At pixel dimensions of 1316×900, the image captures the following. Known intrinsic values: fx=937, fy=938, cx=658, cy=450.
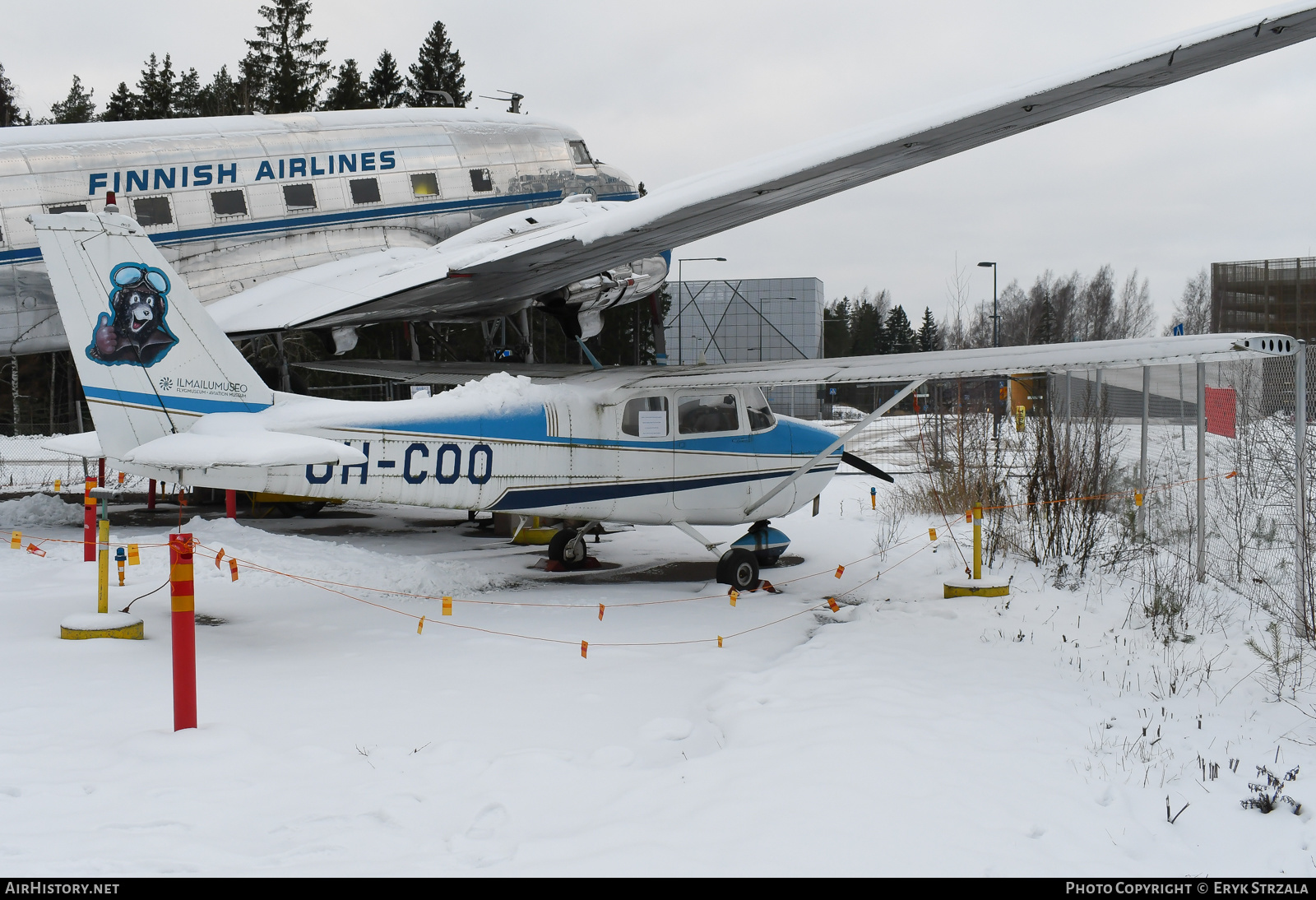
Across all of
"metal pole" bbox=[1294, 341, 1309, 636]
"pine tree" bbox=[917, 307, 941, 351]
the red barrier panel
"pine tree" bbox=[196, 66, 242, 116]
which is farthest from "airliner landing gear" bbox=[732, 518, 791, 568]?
"pine tree" bbox=[917, 307, 941, 351]

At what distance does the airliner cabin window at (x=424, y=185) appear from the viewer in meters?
16.3

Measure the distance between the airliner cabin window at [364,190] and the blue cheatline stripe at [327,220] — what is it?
0.16m

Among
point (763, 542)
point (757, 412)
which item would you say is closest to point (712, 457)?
point (757, 412)

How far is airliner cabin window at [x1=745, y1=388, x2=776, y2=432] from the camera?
1191 centimetres

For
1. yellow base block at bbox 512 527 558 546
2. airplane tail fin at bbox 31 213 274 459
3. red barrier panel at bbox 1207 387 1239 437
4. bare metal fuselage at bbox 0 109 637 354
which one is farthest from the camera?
yellow base block at bbox 512 527 558 546

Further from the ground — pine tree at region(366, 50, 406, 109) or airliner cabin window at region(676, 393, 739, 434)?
pine tree at region(366, 50, 406, 109)

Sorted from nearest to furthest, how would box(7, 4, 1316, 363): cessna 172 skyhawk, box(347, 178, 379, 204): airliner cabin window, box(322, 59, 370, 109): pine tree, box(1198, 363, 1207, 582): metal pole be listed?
box(1198, 363, 1207, 582): metal pole
box(7, 4, 1316, 363): cessna 172 skyhawk
box(347, 178, 379, 204): airliner cabin window
box(322, 59, 370, 109): pine tree

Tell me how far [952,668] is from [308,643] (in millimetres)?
5343

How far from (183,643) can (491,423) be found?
4943 millimetres

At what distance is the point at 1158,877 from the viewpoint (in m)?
3.88

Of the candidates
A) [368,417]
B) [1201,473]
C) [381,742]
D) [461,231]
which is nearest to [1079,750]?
[381,742]

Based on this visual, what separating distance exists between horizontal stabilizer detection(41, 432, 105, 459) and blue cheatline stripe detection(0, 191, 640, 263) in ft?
18.0

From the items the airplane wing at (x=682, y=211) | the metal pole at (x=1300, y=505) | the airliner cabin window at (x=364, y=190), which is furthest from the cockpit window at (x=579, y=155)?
the metal pole at (x=1300, y=505)

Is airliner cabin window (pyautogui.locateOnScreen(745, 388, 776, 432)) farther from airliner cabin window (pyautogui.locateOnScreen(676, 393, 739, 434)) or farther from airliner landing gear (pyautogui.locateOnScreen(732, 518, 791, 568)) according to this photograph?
airliner landing gear (pyautogui.locateOnScreen(732, 518, 791, 568))
